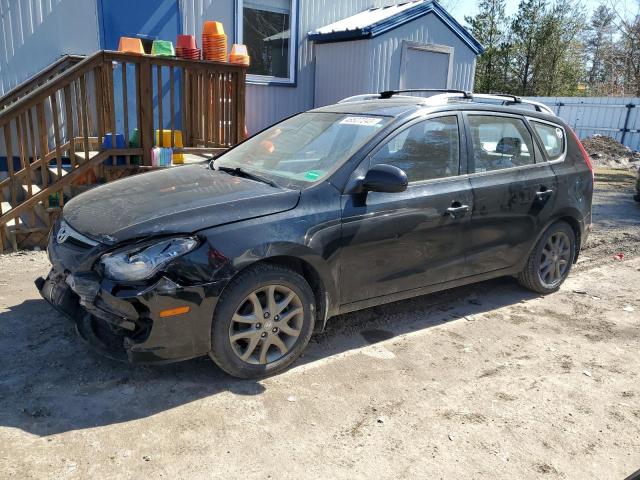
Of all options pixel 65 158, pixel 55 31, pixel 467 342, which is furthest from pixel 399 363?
pixel 55 31

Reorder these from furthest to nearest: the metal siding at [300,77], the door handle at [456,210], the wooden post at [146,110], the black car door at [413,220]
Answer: the metal siding at [300,77] < the wooden post at [146,110] < the door handle at [456,210] < the black car door at [413,220]

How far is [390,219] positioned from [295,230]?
760 mm

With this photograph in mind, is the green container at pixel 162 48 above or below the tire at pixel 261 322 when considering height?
above

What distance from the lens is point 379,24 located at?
30.2 ft

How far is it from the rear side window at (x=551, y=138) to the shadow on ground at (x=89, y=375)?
71.5 inches

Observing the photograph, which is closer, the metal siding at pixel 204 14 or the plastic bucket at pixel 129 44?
the plastic bucket at pixel 129 44

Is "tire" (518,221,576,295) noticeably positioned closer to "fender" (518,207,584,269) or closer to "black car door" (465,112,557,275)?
"fender" (518,207,584,269)

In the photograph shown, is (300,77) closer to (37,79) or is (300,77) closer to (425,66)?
(425,66)

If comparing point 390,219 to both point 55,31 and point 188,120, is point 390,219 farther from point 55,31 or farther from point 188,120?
point 55,31

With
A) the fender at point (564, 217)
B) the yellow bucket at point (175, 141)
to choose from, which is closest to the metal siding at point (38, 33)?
the yellow bucket at point (175, 141)

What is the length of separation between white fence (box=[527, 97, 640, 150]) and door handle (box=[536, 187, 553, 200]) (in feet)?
62.3

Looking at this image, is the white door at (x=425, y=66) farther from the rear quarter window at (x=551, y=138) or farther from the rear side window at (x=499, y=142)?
the rear side window at (x=499, y=142)

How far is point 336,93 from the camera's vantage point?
9.89 meters

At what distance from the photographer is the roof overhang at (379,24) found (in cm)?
922
